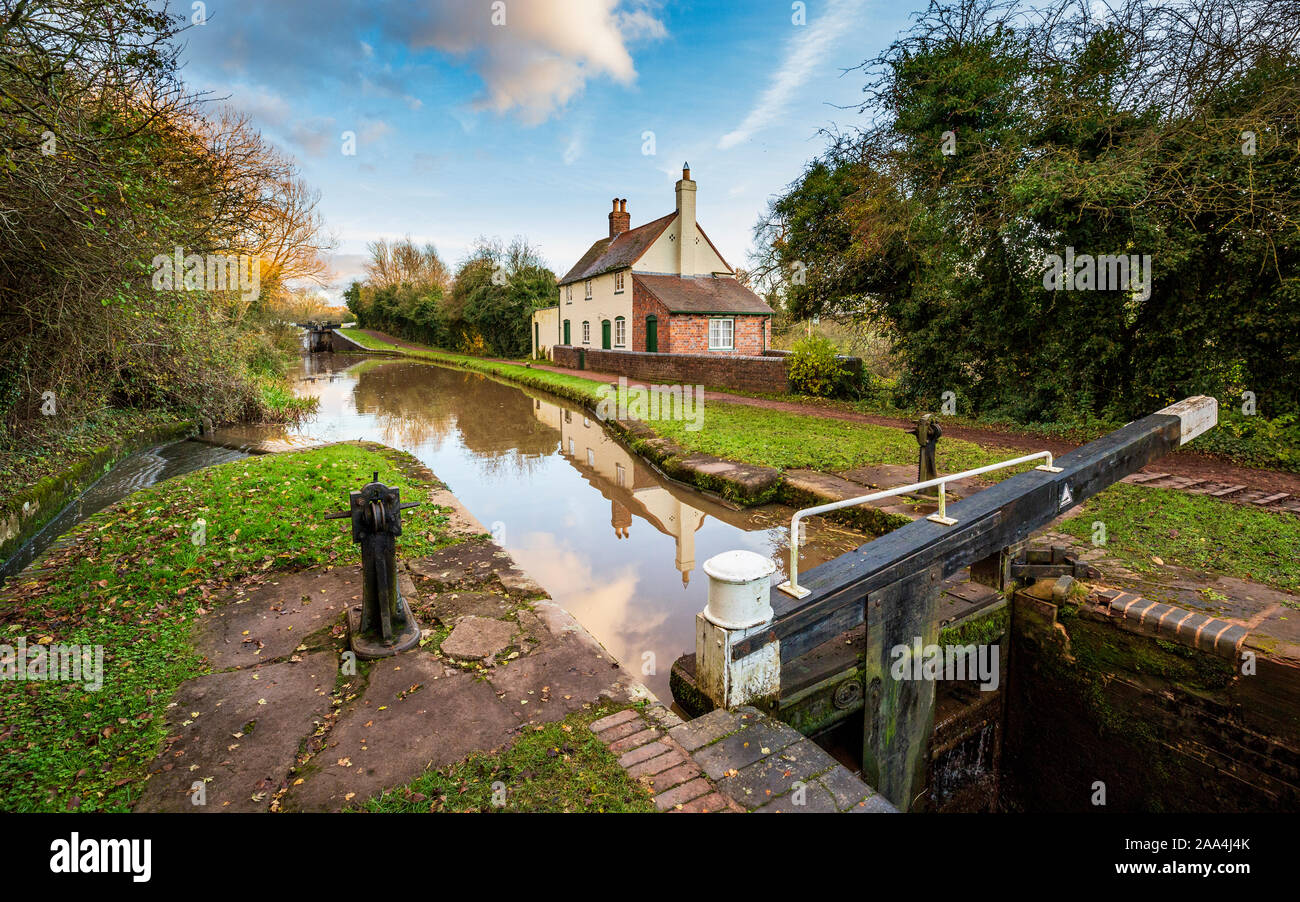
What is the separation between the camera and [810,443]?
9.66 metres

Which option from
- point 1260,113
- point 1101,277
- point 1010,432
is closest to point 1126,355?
point 1101,277

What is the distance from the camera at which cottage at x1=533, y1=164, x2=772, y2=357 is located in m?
23.8

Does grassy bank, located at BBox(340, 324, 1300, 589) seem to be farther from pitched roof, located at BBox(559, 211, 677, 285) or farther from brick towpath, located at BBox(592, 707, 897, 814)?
pitched roof, located at BBox(559, 211, 677, 285)

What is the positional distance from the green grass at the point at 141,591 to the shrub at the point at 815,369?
10417 millimetres

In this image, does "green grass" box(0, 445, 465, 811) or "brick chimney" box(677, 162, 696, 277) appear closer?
"green grass" box(0, 445, 465, 811)

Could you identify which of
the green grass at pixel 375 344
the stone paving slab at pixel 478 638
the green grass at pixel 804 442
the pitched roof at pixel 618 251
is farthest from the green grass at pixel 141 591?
the green grass at pixel 375 344

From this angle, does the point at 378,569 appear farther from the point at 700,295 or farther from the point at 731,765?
the point at 700,295

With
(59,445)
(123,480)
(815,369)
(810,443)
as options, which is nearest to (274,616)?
(123,480)

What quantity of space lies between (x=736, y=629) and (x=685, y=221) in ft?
81.2

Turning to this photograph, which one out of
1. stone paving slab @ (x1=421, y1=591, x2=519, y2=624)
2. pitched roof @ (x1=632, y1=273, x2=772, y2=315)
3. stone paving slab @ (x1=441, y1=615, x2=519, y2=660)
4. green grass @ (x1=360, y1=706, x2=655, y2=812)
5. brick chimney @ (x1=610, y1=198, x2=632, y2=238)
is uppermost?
brick chimney @ (x1=610, y1=198, x2=632, y2=238)

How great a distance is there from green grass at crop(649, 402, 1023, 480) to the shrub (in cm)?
253

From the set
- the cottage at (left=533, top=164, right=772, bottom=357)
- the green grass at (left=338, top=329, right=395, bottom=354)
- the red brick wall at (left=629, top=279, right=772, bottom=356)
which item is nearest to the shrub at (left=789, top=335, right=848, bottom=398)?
the red brick wall at (left=629, top=279, right=772, bottom=356)

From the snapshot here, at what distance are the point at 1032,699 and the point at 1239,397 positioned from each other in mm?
6923
